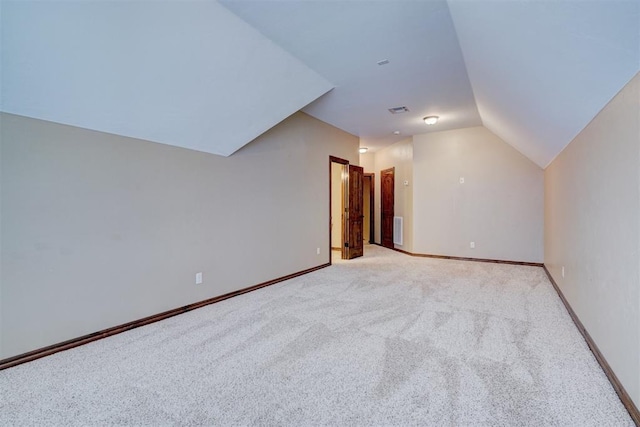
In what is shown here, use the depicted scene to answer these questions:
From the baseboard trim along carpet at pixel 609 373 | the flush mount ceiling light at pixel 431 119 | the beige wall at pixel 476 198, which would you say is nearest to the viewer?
the baseboard trim along carpet at pixel 609 373

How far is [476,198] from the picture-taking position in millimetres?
6105

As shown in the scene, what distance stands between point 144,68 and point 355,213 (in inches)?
184

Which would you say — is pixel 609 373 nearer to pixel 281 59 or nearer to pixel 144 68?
pixel 281 59

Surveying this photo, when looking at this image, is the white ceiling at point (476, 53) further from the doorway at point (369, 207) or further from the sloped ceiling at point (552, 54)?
the doorway at point (369, 207)

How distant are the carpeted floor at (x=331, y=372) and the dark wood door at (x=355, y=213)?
9.69 ft

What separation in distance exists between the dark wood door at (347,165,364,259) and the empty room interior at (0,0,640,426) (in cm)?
196

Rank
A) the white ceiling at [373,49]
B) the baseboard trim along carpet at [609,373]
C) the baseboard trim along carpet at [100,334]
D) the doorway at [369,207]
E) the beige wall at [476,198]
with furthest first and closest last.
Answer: the doorway at [369,207] < the beige wall at [476,198] < the white ceiling at [373,49] < the baseboard trim along carpet at [100,334] < the baseboard trim along carpet at [609,373]

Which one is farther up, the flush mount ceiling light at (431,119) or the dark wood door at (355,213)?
the flush mount ceiling light at (431,119)

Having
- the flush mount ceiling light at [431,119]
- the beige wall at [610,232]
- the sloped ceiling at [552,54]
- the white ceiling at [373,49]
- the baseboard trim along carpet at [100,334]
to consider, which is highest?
the white ceiling at [373,49]

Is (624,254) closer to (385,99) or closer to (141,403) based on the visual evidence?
(141,403)

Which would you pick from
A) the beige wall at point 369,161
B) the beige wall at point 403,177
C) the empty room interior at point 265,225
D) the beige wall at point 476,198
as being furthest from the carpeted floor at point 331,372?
the beige wall at point 369,161

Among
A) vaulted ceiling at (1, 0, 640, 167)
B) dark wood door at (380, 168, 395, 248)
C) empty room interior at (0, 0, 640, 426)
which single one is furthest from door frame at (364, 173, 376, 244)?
vaulted ceiling at (1, 0, 640, 167)

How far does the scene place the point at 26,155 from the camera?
2250 mm

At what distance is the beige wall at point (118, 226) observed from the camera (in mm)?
2244
